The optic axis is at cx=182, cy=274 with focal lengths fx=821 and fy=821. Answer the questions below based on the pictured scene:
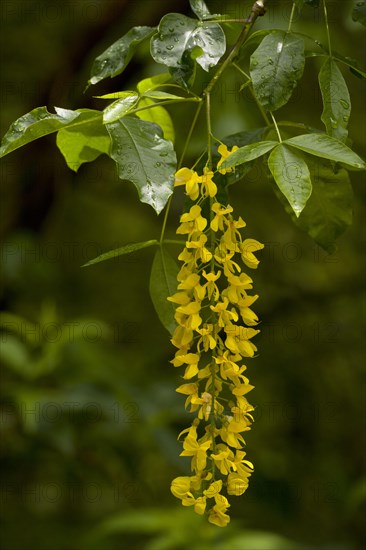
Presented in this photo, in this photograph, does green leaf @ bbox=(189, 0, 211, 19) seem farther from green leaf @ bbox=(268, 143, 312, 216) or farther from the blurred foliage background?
the blurred foliage background

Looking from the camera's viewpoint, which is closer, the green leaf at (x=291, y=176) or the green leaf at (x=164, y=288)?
the green leaf at (x=291, y=176)

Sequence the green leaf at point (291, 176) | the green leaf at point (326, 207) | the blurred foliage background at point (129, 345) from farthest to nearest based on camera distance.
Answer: the blurred foliage background at point (129, 345) < the green leaf at point (326, 207) < the green leaf at point (291, 176)

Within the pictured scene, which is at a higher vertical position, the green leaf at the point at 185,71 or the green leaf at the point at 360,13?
the green leaf at the point at 185,71

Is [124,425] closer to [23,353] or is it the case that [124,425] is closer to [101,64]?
[23,353]

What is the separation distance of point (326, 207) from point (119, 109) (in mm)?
343

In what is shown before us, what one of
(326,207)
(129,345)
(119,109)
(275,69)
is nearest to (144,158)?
(119,109)

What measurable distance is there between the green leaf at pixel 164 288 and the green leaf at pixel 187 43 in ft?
0.75

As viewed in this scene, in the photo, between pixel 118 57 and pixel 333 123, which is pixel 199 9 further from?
pixel 333 123

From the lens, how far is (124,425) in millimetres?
2225

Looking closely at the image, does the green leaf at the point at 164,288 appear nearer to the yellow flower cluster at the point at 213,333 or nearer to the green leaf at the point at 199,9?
the yellow flower cluster at the point at 213,333

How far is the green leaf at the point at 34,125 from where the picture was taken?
855 mm

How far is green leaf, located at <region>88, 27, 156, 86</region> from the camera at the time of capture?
3.28 ft

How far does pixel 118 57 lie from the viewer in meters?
1.01

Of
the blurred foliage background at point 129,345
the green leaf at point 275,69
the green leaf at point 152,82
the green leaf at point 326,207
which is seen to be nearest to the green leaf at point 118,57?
the green leaf at point 152,82
